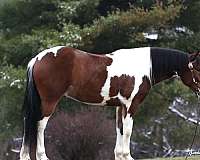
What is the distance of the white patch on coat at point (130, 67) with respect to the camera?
6160 mm

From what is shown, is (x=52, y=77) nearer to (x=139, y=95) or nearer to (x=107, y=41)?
(x=139, y=95)

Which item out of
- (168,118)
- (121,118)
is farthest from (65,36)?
(121,118)

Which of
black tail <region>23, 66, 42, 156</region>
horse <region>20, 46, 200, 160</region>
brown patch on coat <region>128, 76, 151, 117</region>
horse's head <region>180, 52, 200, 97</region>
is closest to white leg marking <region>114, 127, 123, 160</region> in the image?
horse <region>20, 46, 200, 160</region>

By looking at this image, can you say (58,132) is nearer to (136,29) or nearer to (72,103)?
(72,103)

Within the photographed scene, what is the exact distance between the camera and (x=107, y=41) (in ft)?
45.5

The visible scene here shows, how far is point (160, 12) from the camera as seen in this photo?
1290cm

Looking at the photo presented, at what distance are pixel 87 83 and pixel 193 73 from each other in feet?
4.35

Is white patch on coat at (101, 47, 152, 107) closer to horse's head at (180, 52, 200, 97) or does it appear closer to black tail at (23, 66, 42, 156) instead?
horse's head at (180, 52, 200, 97)

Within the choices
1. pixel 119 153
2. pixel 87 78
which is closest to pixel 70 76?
pixel 87 78

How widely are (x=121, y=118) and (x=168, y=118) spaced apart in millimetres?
9057

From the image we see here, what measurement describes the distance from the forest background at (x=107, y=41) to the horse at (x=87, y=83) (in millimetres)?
4717

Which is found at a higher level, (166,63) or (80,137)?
(166,63)

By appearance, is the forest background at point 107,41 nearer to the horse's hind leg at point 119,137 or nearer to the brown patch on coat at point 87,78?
the horse's hind leg at point 119,137

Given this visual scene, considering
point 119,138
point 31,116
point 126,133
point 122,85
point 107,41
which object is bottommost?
point 107,41
